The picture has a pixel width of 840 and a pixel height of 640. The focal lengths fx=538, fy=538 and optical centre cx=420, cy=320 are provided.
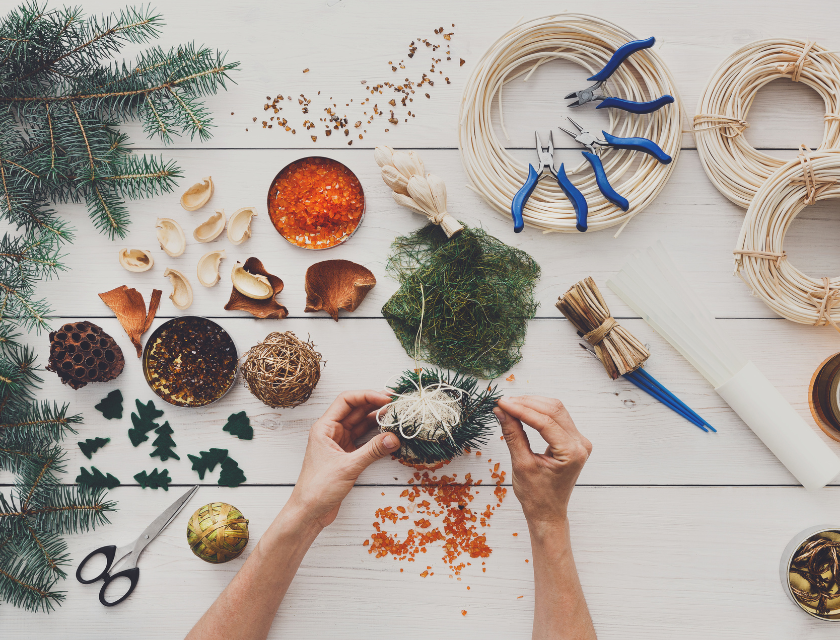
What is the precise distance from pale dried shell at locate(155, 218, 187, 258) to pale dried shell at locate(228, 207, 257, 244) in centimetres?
12

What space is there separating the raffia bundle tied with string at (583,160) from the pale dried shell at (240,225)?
1.70 feet

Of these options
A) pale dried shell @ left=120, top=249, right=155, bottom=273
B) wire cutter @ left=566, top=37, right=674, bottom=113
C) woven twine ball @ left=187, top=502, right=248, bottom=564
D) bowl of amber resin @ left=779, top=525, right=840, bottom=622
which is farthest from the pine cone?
bowl of amber resin @ left=779, top=525, right=840, bottom=622

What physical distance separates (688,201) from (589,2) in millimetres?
529

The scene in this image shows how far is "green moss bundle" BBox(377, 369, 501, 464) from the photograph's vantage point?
92 cm

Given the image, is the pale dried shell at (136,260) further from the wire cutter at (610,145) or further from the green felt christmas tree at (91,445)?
the wire cutter at (610,145)

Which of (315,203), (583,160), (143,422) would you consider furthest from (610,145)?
(143,422)

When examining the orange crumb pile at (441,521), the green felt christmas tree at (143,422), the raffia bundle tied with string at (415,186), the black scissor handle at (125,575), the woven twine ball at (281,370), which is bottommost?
the black scissor handle at (125,575)

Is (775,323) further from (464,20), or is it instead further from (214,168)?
(214,168)

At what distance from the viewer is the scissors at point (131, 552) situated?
4.11ft

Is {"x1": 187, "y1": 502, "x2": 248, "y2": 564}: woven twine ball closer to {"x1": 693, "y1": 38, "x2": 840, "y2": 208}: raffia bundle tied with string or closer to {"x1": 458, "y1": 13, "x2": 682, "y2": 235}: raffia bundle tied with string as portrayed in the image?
{"x1": 458, "y1": 13, "x2": 682, "y2": 235}: raffia bundle tied with string

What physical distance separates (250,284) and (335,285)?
0.20 m

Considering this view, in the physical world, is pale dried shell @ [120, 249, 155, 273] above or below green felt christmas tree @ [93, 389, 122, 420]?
above

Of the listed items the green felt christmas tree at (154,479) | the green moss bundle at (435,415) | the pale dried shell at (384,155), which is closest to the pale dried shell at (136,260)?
the green felt christmas tree at (154,479)

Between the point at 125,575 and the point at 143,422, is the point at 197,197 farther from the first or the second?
the point at 125,575
